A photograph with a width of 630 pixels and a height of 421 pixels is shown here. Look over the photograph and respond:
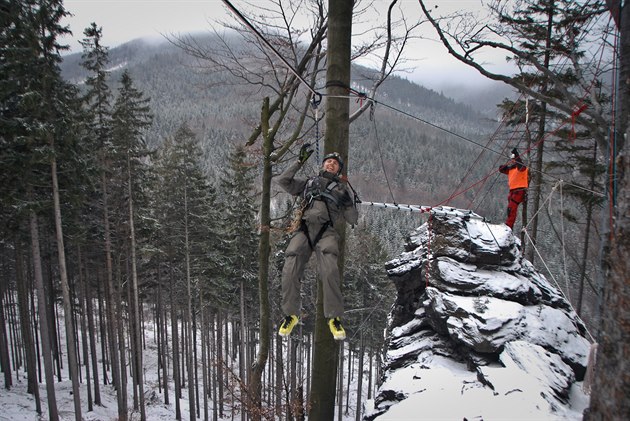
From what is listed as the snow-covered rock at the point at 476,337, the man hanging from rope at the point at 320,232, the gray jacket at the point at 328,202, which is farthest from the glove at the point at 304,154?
Answer: the snow-covered rock at the point at 476,337

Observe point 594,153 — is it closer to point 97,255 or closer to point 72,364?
point 72,364

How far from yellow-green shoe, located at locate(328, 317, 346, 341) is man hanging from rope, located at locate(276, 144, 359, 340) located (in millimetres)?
13

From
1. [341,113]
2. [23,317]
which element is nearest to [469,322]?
[341,113]

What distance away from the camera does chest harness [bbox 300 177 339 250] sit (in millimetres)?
4758

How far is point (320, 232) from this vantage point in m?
4.77

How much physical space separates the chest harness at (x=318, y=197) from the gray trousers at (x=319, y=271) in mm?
46

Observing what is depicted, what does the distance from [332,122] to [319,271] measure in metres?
A: 2.02

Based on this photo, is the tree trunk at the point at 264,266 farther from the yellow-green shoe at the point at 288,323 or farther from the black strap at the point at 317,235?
the yellow-green shoe at the point at 288,323

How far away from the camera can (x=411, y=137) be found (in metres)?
194

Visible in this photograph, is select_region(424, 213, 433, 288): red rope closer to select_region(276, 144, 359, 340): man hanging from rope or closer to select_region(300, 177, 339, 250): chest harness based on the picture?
select_region(276, 144, 359, 340): man hanging from rope

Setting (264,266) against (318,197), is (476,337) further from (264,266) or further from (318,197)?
(264,266)

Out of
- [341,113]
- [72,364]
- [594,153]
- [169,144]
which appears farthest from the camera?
[169,144]

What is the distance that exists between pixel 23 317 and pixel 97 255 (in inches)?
196

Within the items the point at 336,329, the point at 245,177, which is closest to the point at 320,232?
the point at 336,329
